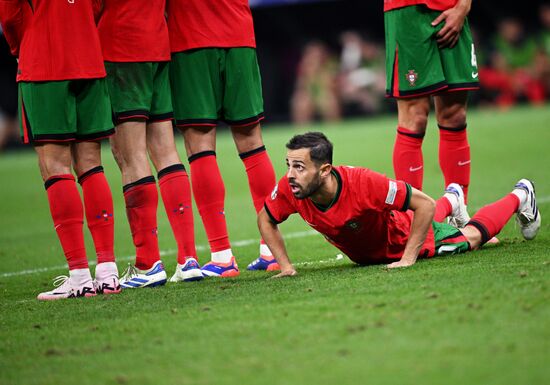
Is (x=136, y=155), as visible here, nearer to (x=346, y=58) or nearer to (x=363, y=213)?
(x=363, y=213)

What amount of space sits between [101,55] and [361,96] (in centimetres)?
1841

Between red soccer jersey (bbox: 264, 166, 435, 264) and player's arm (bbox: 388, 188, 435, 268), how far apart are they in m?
0.06

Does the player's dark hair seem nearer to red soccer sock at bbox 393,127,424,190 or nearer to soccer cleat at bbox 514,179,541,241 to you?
red soccer sock at bbox 393,127,424,190

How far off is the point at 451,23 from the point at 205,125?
64.1 inches

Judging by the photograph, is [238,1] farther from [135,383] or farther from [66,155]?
[135,383]

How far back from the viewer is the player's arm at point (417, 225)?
5.05 metres

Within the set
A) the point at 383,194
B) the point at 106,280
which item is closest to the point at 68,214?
the point at 106,280

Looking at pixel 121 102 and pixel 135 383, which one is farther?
pixel 121 102

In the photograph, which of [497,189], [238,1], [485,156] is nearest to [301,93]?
[485,156]

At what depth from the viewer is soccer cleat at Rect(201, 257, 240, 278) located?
5698 mm

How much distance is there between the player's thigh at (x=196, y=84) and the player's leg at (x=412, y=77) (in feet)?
3.74

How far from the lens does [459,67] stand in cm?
605

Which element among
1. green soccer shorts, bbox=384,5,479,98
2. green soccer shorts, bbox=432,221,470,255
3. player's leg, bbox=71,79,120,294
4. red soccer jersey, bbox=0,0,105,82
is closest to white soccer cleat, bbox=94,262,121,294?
player's leg, bbox=71,79,120,294

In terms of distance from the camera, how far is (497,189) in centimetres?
908
